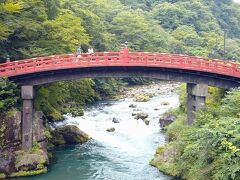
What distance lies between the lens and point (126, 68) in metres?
37.8

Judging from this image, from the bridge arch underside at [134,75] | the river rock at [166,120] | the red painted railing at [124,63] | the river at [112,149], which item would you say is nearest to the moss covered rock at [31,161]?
the river at [112,149]

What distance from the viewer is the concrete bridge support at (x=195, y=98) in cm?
3647

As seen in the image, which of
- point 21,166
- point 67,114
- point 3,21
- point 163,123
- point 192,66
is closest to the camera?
point 21,166

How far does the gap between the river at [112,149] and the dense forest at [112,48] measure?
2.48m

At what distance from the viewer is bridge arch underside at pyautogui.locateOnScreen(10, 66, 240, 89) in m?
36.7

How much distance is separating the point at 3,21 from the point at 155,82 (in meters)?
56.1

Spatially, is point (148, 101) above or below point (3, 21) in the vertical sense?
below

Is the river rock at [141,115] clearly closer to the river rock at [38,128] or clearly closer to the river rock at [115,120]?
the river rock at [115,120]

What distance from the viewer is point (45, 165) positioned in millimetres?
35312

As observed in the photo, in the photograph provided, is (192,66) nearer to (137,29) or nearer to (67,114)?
(67,114)

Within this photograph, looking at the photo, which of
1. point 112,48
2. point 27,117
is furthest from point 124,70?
point 112,48

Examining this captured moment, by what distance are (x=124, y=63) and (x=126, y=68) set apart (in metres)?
1.61

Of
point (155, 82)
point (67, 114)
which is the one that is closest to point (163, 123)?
point (67, 114)

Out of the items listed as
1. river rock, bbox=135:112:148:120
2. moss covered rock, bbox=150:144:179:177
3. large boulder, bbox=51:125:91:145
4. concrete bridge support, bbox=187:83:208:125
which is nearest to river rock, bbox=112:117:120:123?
river rock, bbox=135:112:148:120
